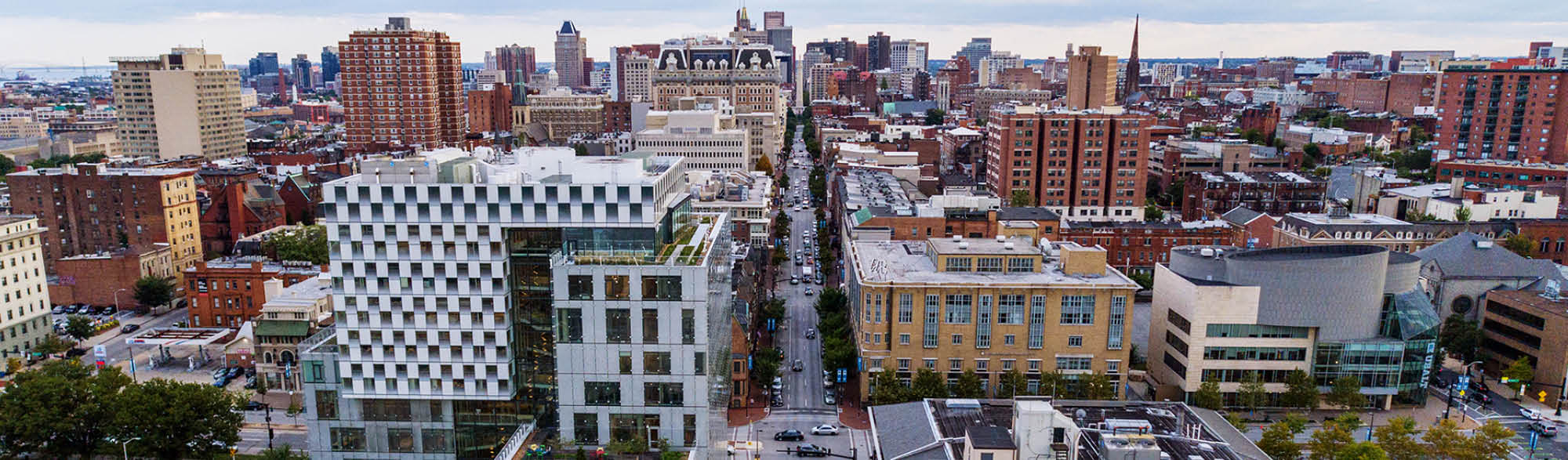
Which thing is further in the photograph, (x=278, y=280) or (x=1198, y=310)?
(x=278, y=280)

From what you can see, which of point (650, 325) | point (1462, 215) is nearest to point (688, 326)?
point (650, 325)

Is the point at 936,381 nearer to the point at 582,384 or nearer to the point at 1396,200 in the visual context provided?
the point at 582,384

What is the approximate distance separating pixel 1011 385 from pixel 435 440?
49263 mm

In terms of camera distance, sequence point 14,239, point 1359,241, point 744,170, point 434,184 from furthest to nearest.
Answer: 1. point 744,170
2. point 1359,241
3. point 14,239
4. point 434,184

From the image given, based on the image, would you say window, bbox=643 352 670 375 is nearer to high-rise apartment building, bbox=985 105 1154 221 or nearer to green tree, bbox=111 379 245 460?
green tree, bbox=111 379 245 460

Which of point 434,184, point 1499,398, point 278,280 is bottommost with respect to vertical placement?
point 1499,398

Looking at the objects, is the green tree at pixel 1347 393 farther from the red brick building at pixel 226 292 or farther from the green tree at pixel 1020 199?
the red brick building at pixel 226 292

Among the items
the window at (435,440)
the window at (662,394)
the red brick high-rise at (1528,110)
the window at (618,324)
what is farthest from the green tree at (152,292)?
the red brick high-rise at (1528,110)

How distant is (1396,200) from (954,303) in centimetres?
11438

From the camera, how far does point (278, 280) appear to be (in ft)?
349

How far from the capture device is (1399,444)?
69.8 meters

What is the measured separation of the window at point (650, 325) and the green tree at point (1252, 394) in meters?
55.1

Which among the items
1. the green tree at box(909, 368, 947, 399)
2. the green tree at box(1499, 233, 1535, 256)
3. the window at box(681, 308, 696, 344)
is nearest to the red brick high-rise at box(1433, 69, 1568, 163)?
the green tree at box(1499, 233, 1535, 256)

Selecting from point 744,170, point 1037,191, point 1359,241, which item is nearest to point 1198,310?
point 1359,241
